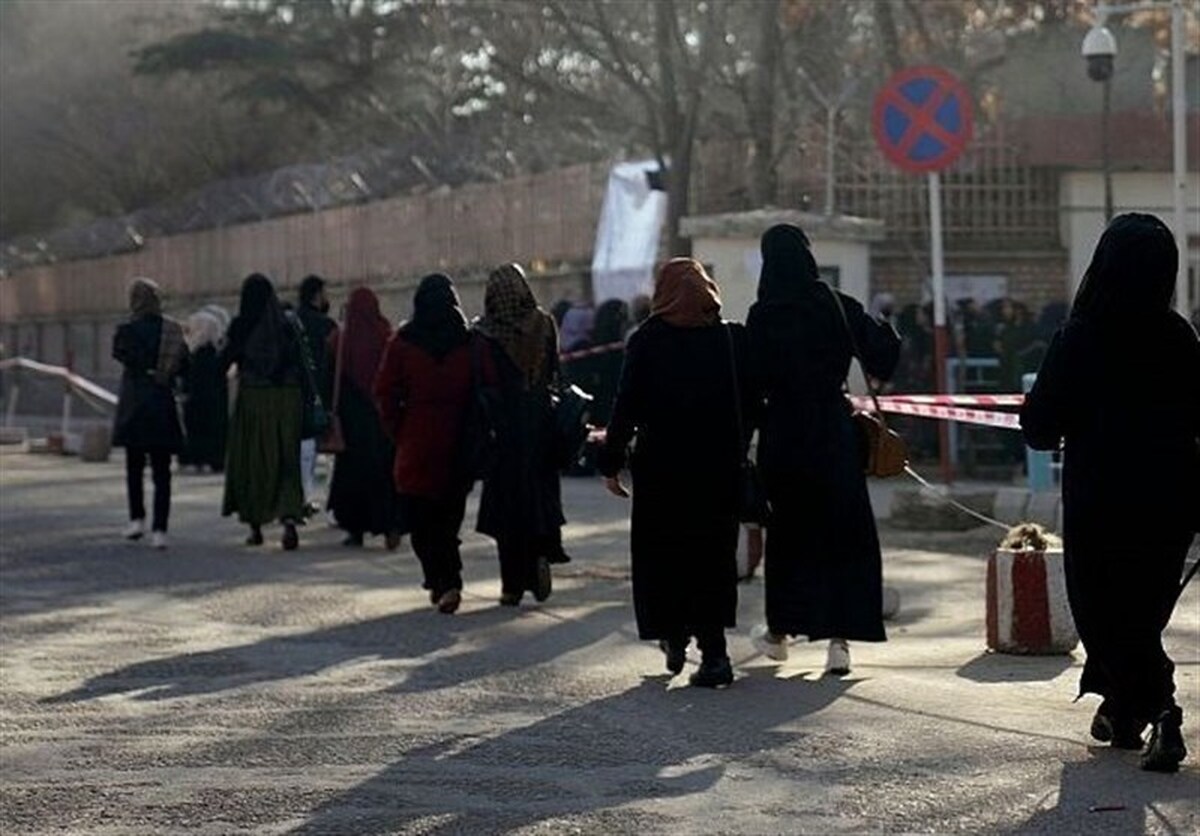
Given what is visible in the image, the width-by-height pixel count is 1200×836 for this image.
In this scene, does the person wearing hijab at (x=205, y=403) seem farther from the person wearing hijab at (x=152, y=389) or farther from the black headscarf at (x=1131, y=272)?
Answer: the black headscarf at (x=1131, y=272)

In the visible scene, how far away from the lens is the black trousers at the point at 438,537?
→ 13.4 m

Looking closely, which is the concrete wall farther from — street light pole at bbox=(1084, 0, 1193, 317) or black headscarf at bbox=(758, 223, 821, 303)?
black headscarf at bbox=(758, 223, 821, 303)

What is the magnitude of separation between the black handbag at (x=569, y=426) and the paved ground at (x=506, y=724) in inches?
31.1

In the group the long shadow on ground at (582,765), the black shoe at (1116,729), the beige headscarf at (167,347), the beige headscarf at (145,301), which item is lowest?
the long shadow on ground at (582,765)

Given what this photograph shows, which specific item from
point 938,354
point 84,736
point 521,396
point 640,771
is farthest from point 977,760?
point 938,354

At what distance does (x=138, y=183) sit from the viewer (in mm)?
66938

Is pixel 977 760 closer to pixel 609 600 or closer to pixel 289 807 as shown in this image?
pixel 289 807

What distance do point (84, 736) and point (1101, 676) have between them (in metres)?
3.41

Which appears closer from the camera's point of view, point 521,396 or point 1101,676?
point 1101,676

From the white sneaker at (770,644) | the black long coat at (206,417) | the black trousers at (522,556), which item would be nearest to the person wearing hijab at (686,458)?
the white sneaker at (770,644)

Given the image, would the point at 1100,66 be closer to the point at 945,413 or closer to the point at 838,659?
the point at 945,413

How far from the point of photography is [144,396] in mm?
16984

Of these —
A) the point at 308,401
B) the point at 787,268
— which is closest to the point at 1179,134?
the point at 308,401

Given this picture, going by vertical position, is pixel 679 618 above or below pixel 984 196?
below
